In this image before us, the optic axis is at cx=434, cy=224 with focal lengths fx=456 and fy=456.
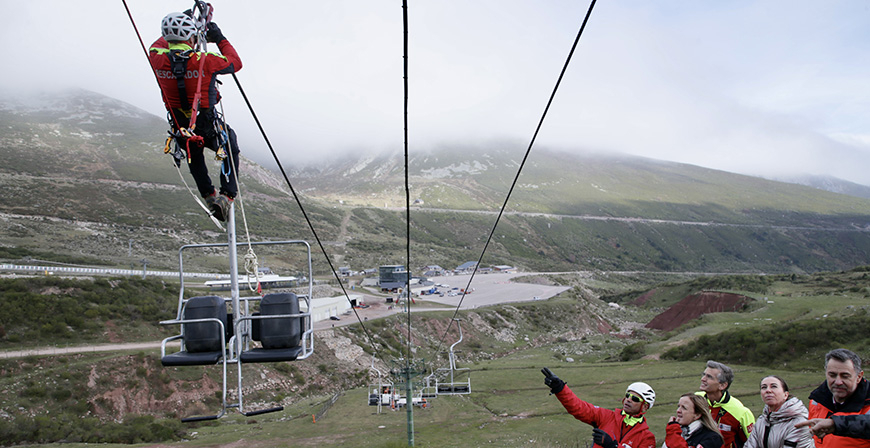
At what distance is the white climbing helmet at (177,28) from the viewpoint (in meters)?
4.89

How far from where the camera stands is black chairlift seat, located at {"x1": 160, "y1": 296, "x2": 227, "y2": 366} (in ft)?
17.9

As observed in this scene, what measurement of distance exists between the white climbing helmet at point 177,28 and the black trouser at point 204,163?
31.8 inches

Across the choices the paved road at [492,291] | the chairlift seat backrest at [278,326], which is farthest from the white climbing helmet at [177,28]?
the paved road at [492,291]

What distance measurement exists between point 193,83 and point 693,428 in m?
6.46

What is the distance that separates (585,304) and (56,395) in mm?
64385

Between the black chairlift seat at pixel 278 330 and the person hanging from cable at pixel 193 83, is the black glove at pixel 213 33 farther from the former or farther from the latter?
the black chairlift seat at pixel 278 330

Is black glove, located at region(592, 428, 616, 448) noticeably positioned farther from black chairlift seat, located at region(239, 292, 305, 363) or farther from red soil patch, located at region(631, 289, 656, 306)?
red soil patch, located at region(631, 289, 656, 306)

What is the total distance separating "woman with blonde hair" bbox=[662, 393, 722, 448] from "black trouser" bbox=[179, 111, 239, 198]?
5.58 m

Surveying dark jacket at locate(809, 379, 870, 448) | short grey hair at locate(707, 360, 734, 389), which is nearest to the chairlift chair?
short grey hair at locate(707, 360, 734, 389)

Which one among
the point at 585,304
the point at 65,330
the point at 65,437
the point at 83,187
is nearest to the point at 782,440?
the point at 65,437

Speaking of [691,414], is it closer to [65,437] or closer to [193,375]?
[65,437]

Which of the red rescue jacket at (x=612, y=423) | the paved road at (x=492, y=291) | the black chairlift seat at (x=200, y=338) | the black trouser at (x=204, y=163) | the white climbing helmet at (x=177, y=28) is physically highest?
the white climbing helmet at (x=177, y=28)

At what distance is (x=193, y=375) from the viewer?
30.6m

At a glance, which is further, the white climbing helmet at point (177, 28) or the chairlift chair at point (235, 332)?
the chairlift chair at point (235, 332)
